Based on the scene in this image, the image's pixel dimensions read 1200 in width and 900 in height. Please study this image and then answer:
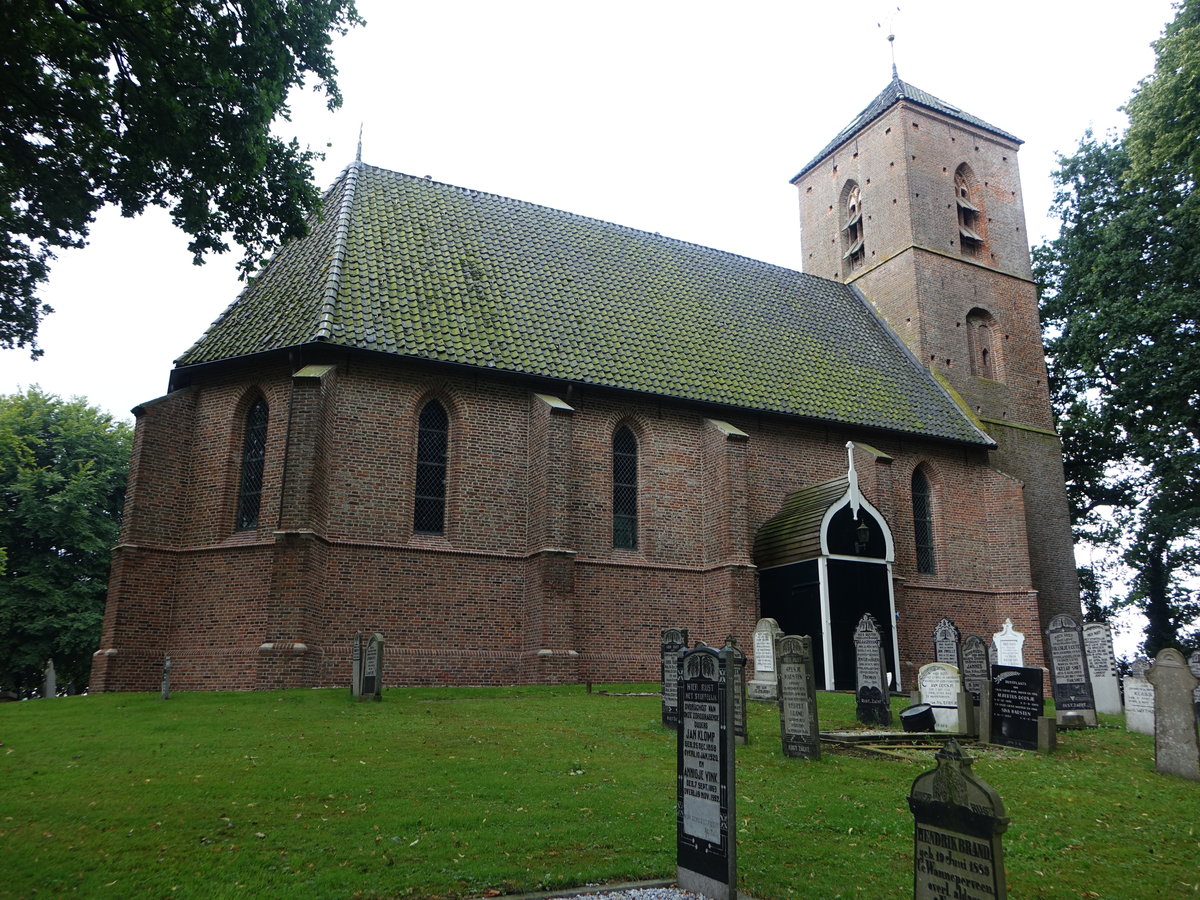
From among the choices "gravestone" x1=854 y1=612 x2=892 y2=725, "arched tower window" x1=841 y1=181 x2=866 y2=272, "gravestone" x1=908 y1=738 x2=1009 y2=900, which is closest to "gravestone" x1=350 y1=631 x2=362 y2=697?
"gravestone" x1=854 y1=612 x2=892 y2=725

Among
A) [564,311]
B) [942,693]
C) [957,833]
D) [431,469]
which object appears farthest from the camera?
[564,311]

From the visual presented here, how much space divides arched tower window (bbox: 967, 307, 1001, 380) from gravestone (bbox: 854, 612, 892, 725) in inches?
602

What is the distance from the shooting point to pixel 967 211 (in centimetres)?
2894

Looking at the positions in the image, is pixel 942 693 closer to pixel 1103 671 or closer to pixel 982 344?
pixel 1103 671

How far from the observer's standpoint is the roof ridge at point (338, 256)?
676 inches

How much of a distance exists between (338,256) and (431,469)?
509cm

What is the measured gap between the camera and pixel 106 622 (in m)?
16.3

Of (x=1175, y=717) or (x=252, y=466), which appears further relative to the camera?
(x=252, y=466)

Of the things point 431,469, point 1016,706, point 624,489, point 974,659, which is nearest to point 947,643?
point 974,659

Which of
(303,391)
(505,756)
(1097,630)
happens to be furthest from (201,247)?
(1097,630)

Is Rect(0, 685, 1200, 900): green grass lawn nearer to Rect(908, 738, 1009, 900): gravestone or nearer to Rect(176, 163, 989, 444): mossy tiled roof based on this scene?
Rect(908, 738, 1009, 900): gravestone

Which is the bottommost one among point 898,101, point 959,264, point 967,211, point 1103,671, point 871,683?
point 871,683

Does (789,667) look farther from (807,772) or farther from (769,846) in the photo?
(769,846)

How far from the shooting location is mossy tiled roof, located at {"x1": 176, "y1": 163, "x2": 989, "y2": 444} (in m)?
18.4
